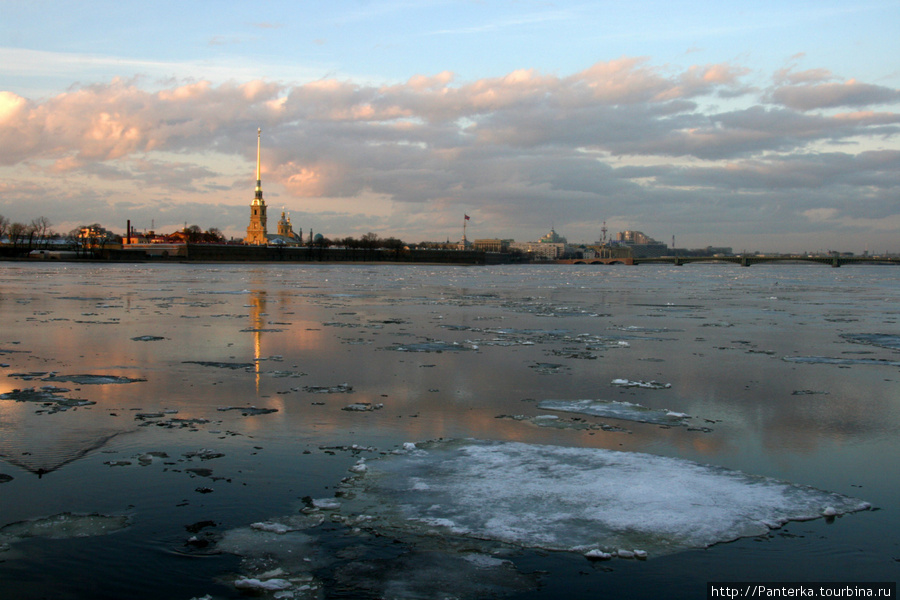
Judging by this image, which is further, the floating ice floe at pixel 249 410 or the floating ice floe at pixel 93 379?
the floating ice floe at pixel 93 379

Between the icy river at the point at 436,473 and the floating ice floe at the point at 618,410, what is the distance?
5 cm

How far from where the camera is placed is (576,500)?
5.59 metres

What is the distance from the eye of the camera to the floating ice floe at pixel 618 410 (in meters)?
8.30

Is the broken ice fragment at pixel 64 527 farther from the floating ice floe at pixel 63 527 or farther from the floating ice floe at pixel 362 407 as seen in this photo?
the floating ice floe at pixel 362 407

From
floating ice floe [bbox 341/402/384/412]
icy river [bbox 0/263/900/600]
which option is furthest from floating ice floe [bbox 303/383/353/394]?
floating ice floe [bbox 341/402/384/412]

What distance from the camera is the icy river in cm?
439

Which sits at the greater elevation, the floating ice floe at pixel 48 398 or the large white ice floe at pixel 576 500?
the floating ice floe at pixel 48 398

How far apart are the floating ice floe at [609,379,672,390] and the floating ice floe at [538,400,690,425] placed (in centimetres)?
119

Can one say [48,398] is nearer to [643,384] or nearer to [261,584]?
[261,584]

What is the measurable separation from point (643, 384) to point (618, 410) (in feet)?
6.14

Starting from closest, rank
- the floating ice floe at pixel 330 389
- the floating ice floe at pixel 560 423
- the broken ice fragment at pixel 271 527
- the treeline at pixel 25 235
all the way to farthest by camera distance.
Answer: the broken ice fragment at pixel 271 527, the floating ice floe at pixel 560 423, the floating ice floe at pixel 330 389, the treeline at pixel 25 235

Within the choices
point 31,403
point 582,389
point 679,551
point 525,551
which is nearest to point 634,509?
point 679,551

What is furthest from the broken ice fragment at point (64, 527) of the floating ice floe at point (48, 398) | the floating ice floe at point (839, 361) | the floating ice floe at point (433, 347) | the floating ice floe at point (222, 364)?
the floating ice floe at point (839, 361)

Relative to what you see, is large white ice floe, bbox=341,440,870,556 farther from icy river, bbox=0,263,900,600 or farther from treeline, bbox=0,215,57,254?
treeline, bbox=0,215,57,254
